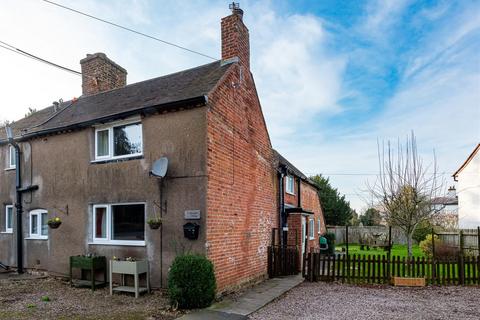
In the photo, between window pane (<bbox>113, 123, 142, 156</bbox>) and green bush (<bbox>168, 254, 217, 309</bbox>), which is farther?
window pane (<bbox>113, 123, 142, 156</bbox>)

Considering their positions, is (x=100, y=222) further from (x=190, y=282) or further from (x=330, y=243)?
(x=330, y=243)

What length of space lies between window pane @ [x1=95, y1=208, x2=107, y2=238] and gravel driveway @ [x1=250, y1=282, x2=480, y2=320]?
5227 millimetres

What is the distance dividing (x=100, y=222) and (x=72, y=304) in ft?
9.05

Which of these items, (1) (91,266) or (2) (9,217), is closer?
(1) (91,266)

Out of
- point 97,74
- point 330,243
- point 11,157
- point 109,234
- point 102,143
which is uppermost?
point 97,74

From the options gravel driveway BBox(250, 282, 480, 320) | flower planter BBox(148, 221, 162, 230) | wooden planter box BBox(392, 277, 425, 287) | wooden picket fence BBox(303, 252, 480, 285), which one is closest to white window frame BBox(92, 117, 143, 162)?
flower planter BBox(148, 221, 162, 230)

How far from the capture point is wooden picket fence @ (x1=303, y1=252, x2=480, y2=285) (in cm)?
1131

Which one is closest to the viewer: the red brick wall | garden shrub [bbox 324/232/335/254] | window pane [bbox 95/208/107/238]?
the red brick wall

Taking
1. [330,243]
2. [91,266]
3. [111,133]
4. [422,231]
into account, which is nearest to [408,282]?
[91,266]

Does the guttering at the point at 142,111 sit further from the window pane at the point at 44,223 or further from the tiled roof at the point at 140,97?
the window pane at the point at 44,223

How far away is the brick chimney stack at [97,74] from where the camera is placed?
14.9m

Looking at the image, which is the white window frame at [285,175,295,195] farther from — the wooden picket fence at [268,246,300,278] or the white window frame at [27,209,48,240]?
the white window frame at [27,209,48,240]

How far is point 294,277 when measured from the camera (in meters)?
12.7

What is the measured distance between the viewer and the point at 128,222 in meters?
9.86
